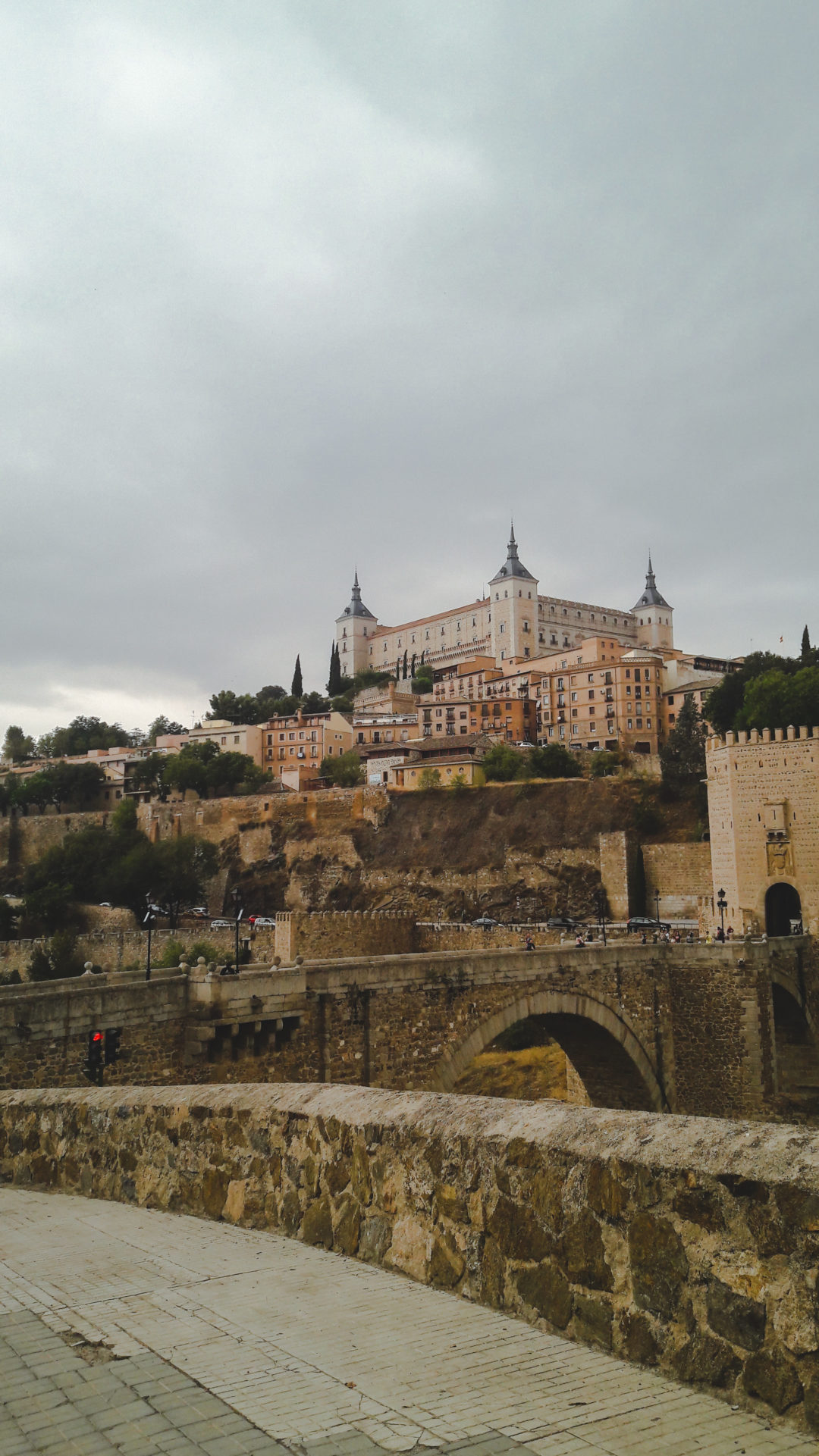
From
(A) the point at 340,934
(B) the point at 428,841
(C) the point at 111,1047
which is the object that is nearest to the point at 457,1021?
(C) the point at 111,1047

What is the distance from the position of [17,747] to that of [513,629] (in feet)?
193

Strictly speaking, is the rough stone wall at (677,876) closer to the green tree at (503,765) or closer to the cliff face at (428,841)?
the cliff face at (428,841)

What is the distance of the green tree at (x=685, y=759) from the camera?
54188mm

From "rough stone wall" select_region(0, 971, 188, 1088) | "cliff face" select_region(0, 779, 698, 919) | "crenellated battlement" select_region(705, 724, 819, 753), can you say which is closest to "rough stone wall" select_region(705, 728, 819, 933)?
"crenellated battlement" select_region(705, 724, 819, 753)

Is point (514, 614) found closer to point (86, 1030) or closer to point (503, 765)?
point (503, 765)

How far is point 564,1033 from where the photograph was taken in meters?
24.6

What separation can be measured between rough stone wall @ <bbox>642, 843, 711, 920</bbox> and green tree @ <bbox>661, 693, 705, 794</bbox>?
15.6 ft

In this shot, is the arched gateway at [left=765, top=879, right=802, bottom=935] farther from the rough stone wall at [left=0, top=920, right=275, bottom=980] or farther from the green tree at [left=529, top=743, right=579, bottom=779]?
the green tree at [left=529, top=743, right=579, bottom=779]

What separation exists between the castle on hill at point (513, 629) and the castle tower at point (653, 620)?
3.3 inches

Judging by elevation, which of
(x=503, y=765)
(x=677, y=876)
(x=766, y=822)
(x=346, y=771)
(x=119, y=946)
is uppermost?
(x=346, y=771)

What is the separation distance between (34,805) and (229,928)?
47.2 meters

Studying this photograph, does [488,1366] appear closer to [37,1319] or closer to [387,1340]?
[387,1340]

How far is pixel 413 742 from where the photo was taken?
82.3 m

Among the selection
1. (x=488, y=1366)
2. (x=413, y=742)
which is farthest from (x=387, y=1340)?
(x=413, y=742)
